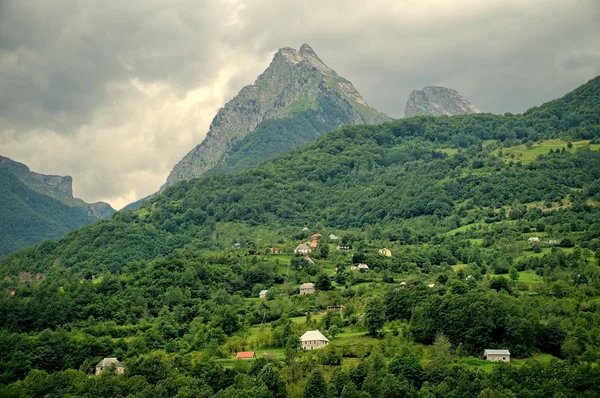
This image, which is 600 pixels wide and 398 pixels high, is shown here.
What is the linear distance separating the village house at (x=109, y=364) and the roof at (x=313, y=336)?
67.3 ft

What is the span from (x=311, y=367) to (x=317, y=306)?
24.3 m

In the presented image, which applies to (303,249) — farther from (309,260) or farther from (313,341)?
(313,341)

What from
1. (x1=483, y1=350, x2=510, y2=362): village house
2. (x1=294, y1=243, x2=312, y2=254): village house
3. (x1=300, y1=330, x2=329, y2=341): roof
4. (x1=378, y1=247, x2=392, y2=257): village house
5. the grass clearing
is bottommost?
(x1=483, y1=350, x2=510, y2=362): village house

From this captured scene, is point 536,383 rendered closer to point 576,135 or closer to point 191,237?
point 191,237

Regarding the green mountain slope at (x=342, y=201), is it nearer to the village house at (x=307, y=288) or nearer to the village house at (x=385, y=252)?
the village house at (x=385, y=252)

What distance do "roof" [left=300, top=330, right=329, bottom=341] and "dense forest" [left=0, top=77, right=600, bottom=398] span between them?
1.04 meters

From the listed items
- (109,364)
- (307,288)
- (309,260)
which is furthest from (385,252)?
(109,364)

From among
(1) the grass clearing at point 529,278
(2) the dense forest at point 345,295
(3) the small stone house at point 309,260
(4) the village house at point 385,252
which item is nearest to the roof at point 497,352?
(2) the dense forest at point 345,295

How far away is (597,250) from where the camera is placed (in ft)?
362

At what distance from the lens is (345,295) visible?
105312mm

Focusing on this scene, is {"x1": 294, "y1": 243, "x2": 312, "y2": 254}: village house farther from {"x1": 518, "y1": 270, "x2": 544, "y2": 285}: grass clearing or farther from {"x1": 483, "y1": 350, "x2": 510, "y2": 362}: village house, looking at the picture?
{"x1": 483, "y1": 350, "x2": 510, "y2": 362}: village house

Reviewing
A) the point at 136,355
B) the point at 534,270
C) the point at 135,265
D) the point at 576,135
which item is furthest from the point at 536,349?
the point at 576,135

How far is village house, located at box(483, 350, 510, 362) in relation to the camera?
79.2m

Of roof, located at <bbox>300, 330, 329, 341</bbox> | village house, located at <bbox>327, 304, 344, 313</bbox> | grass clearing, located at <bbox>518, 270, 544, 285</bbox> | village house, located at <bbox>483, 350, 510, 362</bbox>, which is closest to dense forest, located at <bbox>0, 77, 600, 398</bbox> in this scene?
grass clearing, located at <bbox>518, 270, 544, 285</bbox>
